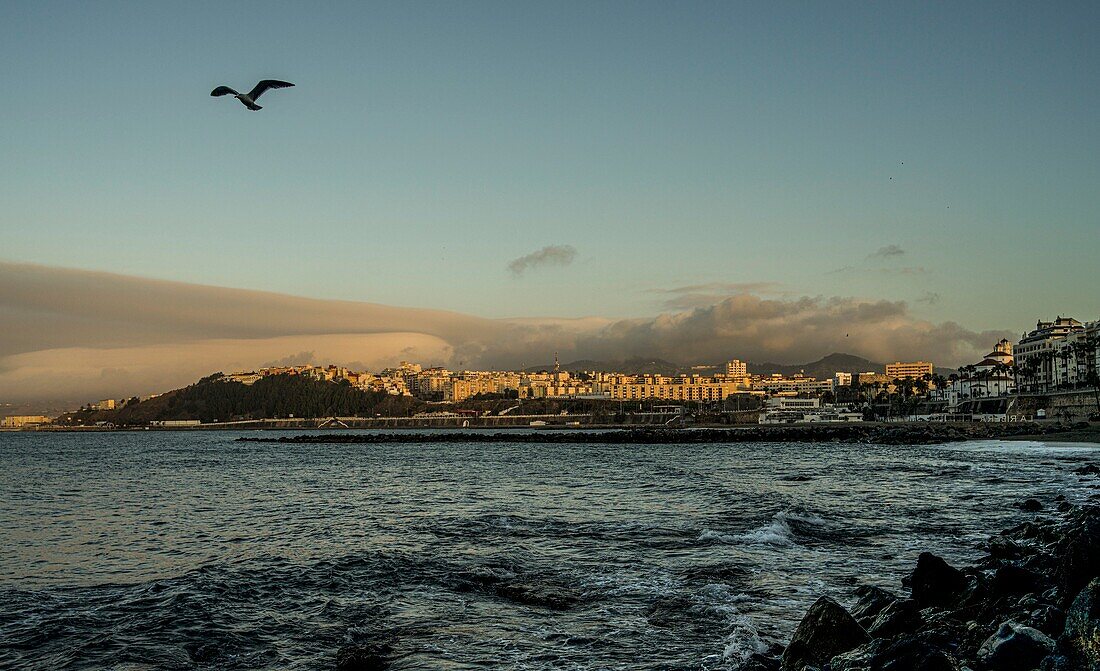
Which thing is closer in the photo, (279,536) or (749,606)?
(749,606)

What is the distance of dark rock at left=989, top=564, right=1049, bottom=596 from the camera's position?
9455 millimetres

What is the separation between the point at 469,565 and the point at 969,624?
898 centimetres

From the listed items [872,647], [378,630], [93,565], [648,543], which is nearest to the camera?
[872,647]

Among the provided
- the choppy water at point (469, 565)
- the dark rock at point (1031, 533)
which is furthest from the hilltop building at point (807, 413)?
the dark rock at point (1031, 533)

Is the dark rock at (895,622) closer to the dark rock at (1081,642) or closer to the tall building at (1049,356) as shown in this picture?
the dark rock at (1081,642)

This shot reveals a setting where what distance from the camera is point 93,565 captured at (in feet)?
52.1

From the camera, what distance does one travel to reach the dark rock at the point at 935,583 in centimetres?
1017

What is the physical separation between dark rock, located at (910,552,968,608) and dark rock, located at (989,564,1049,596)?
58 centimetres

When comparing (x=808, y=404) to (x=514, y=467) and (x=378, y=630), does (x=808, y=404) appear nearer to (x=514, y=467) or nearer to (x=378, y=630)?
(x=514, y=467)

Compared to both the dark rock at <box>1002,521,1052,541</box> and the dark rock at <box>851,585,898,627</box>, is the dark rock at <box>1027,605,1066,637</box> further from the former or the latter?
the dark rock at <box>1002,521,1052,541</box>

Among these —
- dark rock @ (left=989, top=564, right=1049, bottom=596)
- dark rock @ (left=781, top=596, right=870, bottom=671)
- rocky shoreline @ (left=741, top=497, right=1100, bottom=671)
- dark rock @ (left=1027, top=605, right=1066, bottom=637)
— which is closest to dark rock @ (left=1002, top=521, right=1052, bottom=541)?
rocky shoreline @ (left=741, top=497, right=1100, bottom=671)

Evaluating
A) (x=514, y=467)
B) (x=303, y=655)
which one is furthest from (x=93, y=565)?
(x=514, y=467)

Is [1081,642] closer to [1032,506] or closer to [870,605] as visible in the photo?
[870,605]

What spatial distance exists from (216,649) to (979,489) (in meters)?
24.8
